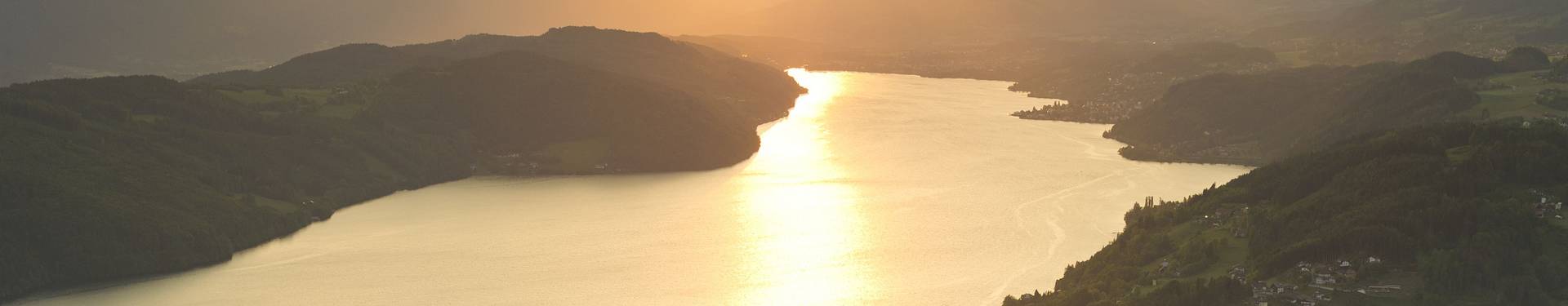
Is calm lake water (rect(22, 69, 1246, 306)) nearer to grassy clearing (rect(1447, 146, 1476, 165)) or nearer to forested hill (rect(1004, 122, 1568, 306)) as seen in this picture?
forested hill (rect(1004, 122, 1568, 306))

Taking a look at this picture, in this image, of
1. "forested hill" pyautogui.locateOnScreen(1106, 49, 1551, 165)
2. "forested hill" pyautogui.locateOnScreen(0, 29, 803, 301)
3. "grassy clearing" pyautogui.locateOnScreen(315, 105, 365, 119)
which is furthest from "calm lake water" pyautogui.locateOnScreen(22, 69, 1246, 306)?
"grassy clearing" pyautogui.locateOnScreen(315, 105, 365, 119)

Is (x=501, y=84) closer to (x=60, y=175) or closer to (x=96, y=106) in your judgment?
(x=96, y=106)

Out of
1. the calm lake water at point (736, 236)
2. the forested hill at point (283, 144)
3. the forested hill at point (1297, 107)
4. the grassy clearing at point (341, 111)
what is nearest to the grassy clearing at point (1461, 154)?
the calm lake water at point (736, 236)

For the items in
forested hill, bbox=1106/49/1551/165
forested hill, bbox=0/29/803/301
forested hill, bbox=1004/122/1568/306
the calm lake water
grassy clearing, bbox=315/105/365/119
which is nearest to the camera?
forested hill, bbox=1004/122/1568/306

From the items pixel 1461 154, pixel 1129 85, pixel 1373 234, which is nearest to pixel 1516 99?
pixel 1461 154

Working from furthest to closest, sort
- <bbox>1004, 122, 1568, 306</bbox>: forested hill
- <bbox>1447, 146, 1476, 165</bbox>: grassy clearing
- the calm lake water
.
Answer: the calm lake water < <bbox>1447, 146, 1476, 165</bbox>: grassy clearing < <bbox>1004, 122, 1568, 306</bbox>: forested hill

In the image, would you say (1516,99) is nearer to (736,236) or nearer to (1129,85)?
(736,236)

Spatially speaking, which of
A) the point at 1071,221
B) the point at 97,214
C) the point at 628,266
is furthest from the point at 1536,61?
the point at 97,214
